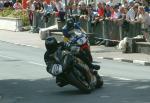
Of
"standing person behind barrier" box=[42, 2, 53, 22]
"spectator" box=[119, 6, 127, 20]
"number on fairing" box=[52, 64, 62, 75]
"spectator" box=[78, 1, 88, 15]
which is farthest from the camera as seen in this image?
"standing person behind barrier" box=[42, 2, 53, 22]

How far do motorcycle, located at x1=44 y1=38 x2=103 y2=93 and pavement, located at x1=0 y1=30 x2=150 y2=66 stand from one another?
24.3 ft

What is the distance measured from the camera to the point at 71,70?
13.7m

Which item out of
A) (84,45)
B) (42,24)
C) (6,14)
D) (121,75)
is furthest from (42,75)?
(6,14)

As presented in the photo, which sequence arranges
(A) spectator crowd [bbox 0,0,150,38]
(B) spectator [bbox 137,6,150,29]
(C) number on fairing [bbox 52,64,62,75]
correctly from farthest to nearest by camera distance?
(A) spectator crowd [bbox 0,0,150,38] → (B) spectator [bbox 137,6,150,29] → (C) number on fairing [bbox 52,64,62,75]

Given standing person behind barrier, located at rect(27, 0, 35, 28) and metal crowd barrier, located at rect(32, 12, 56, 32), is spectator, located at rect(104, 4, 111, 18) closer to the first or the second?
metal crowd barrier, located at rect(32, 12, 56, 32)

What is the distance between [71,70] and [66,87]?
1756 millimetres

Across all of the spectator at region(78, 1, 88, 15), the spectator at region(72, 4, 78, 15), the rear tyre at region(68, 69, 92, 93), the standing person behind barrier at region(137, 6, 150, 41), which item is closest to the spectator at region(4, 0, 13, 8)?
the spectator at region(72, 4, 78, 15)

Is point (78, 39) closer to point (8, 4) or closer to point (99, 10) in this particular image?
point (99, 10)

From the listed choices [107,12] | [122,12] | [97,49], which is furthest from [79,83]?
[107,12]

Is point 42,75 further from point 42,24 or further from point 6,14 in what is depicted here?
point 6,14

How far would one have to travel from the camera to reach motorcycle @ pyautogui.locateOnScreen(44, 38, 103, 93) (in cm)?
1356

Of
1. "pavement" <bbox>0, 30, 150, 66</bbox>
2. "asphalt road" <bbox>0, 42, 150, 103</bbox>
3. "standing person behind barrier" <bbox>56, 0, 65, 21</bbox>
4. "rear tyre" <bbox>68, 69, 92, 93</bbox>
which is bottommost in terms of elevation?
"pavement" <bbox>0, 30, 150, 66</bbox>

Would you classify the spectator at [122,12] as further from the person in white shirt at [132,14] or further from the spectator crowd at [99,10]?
the person in white shirt at [132,14]

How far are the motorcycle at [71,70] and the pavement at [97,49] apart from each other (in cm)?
740
